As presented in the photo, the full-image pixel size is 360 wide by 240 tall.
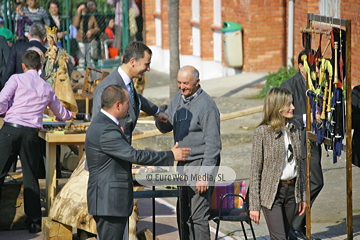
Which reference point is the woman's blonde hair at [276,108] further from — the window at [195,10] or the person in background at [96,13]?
the person in background at [96,13]

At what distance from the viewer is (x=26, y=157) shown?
7766 mm

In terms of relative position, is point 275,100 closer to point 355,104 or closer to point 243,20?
point 355,104

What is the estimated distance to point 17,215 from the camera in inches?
315

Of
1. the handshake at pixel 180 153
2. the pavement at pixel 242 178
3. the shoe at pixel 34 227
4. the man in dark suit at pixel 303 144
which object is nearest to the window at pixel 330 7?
the pavement at pixel 242 178

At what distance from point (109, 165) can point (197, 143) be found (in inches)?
43.3

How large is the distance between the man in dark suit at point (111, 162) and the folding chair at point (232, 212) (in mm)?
1000

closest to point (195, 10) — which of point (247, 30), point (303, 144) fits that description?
point (247, 30)

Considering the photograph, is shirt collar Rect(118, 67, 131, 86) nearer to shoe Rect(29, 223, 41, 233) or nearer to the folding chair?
the folding chair

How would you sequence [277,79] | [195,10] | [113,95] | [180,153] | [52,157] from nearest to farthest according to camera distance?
[113,95]
[180,153]
[52,157]
[277,79]
[195,10]

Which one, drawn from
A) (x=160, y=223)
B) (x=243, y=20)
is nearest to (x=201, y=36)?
(x=243, y=20)

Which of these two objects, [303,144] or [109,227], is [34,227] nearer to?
[109,227]

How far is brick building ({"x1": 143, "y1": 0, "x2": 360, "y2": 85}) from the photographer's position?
1512 cm

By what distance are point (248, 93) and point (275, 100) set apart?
32.4 ft

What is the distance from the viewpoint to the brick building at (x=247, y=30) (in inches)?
595
